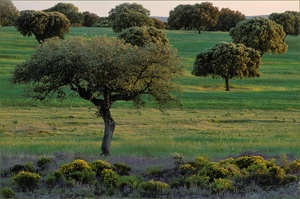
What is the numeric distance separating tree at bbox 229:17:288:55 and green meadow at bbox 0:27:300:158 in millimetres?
15009

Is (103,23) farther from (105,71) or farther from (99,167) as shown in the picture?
(99,167)

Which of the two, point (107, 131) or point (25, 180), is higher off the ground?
point (25, 180)

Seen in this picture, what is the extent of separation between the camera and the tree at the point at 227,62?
62.9 m

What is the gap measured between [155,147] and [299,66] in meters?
67.0

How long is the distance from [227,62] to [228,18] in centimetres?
7063

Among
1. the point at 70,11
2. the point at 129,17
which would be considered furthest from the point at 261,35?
the point at 70,11

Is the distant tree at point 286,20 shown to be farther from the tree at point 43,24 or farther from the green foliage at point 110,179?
the green foliage at point 110,179

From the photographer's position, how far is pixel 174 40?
347 ft

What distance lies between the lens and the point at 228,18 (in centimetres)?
13062

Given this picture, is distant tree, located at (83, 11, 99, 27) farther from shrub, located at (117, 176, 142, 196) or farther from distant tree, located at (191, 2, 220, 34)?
shrub, located at (117, 176, 142, 196)

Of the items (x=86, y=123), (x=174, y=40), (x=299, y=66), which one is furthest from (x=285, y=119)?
(x=174, y=40)

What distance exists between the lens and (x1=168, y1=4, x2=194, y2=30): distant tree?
4515 inches

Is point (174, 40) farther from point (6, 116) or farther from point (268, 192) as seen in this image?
point (268, 192)

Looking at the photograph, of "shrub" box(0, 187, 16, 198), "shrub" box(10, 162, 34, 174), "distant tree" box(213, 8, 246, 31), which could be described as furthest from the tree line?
"distant tree" box(213, 8, 246, 31)
